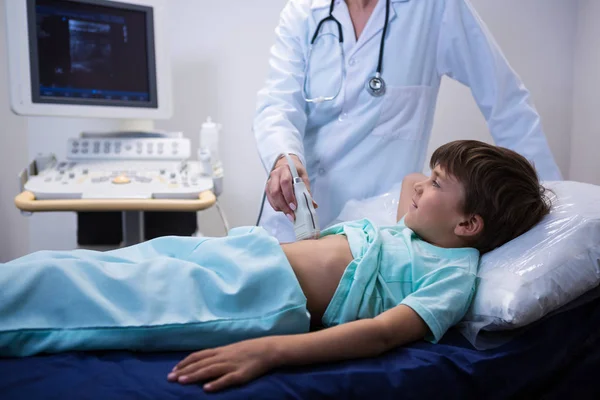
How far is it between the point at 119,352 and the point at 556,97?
215 cm

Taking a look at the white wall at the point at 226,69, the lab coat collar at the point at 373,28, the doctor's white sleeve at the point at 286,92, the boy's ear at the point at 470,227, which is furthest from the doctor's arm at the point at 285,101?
the white wall at the point at 226,69

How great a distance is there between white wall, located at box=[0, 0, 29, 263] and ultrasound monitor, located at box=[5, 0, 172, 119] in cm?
42

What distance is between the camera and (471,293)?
1065 mm

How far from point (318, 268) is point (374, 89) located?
0.73 meters

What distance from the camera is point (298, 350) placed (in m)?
0.86

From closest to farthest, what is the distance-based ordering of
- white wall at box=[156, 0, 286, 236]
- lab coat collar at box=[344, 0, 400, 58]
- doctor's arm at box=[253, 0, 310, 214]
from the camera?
doctor's arm at box=[253, 0, 310, 214] < lab coat collar at box=[344, 0, 400, 58] < white wall at box=[156, 0, 286, 236]

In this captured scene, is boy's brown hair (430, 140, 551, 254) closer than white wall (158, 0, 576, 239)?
Yes

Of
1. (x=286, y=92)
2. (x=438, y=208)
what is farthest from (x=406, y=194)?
(x=286, y=92)

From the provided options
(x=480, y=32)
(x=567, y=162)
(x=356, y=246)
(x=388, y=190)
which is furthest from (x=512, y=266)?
(x=567, y=162)

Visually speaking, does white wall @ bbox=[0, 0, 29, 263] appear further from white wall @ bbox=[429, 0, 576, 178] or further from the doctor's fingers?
white wall @ bbox=[429, 0, 576, 178]

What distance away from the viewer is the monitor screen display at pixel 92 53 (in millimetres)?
1944

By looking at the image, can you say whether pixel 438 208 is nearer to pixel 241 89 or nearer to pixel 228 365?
pixel 228 365

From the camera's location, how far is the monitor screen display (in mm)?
1944

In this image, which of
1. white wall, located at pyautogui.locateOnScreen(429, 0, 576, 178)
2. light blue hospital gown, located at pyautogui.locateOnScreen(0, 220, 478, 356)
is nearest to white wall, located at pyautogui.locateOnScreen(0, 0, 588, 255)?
white wall, located at pyautogui.locateOnScreen(429, 0, 576, 178)
